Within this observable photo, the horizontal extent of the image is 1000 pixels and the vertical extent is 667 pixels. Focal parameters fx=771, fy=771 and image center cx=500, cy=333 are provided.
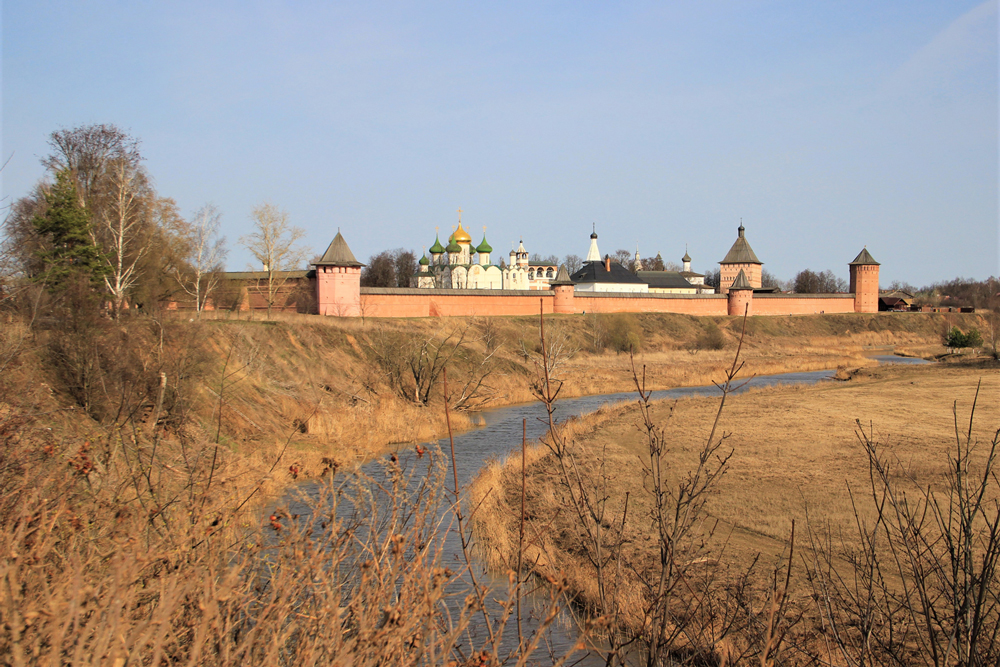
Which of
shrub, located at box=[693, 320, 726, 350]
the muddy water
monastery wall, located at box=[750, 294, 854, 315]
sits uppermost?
monastery wall, located at box=[750, 294, 854, 315]

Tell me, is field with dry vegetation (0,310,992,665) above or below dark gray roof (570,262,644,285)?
below

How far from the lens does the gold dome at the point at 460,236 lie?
201 ft

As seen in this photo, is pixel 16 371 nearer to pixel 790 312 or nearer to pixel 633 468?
pixel 633 468

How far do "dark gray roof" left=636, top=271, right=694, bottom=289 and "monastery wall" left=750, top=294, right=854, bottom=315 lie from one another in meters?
9.36

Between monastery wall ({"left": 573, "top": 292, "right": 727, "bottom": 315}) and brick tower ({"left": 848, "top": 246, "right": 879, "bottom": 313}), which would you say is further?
brick tower ({"left": 848, "top": 246, "right": 879, "bottom": 313})

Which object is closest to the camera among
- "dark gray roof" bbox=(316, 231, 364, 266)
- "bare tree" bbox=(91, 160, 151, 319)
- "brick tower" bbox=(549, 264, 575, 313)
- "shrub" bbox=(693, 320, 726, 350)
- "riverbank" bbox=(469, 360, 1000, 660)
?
"riverbank" bbox=(469, 360, 1000, 660)

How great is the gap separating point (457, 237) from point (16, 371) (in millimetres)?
51639

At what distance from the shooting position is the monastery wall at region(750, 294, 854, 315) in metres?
52.9

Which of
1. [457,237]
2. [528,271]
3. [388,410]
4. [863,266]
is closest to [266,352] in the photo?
[388,410]

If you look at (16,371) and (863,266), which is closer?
(16,371)

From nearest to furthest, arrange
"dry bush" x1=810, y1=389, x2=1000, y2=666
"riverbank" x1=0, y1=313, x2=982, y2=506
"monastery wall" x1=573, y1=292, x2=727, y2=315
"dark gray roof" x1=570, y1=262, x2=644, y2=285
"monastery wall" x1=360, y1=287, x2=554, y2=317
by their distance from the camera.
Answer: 1. "dry bush" x1=810, y1=389, x2=1000, y2=666
2. "riverbank" x1=0, y1=313, x2=982, y2=506
3. "monastery wall" x1=360, y1=287, x2=554, y2=317
4. "monastery wall" x1=573, y1=292, x2=727, y2=315
5. "dark gray roof" x1=570, y1=262, x2=644, y2=285

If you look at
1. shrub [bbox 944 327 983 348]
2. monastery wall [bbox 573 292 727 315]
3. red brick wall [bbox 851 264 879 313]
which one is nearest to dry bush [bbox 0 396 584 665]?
monastery wall [bbox 573 292 727 315]

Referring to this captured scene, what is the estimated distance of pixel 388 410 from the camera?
1827 centimetres

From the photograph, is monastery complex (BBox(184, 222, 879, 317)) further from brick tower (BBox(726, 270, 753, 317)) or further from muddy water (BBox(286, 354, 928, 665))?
muddy water (BBox(286, 354, 928, 665))
